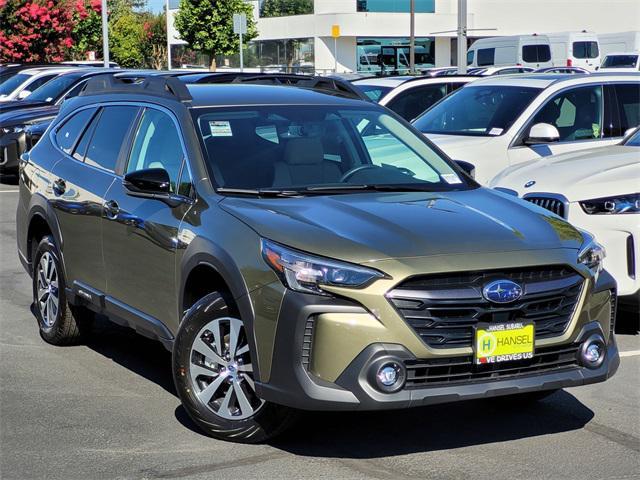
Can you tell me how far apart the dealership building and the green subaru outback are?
52098mm

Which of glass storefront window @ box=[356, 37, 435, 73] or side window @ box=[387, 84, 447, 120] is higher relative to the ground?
glass storefront window @ box=[356, 37, 435, 73]

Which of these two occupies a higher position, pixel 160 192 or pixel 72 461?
pixel 160 192

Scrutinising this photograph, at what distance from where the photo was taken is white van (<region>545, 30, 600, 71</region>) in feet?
137

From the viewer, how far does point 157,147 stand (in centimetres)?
642

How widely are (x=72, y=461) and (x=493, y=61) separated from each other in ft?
128

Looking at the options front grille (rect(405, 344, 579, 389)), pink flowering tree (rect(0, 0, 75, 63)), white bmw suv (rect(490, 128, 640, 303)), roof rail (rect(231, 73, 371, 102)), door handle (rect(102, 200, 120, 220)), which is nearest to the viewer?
front grille (rect(405, 344, 579, 389))

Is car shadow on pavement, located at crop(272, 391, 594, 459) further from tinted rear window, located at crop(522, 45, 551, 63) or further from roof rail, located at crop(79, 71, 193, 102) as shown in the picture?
tinted rear window, located at crop(522, 45, 551, 63)

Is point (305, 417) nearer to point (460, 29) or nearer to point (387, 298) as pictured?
point (387, 298)

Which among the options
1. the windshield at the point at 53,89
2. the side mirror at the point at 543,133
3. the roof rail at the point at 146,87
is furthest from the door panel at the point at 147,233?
the windshield at the point at 53,89

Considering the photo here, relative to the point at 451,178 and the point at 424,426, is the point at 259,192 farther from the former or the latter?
the point at 424,426

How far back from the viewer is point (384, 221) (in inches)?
210

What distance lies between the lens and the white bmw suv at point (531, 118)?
1071 cm

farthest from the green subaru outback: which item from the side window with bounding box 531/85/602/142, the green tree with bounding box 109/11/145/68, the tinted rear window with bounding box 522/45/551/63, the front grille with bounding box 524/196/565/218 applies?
the green tree with bounding box 109/11/145/68

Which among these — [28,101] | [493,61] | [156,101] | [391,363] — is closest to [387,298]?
[391,363]
